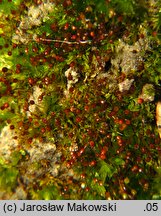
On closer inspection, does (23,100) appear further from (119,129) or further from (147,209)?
(147,209)

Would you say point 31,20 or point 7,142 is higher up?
point 31,20

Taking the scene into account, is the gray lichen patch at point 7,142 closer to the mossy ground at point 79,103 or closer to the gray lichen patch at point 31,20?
the mossy ground at point 79,103

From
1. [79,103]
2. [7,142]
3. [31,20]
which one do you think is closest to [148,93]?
[79,103]

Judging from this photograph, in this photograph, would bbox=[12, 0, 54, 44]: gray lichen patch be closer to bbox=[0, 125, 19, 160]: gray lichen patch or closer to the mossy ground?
the mossy ground

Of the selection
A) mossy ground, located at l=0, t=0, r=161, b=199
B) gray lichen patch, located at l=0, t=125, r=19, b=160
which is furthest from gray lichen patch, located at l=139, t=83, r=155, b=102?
gray lichen patch, located at l=0, t=125, r=19, b=160

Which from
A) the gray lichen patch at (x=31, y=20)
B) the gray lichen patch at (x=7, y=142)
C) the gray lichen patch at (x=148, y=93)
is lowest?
the gray lichen patch at (x=7, y=142)

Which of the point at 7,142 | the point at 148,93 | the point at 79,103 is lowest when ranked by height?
the point at 7,142

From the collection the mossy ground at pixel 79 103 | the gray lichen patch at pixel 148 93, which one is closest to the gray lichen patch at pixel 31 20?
the mossy ground at pixel 79 103

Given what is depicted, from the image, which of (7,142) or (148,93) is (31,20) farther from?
(148,93)
